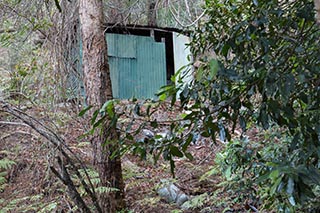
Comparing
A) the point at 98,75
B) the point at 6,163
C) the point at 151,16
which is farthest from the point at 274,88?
the point at 151,16

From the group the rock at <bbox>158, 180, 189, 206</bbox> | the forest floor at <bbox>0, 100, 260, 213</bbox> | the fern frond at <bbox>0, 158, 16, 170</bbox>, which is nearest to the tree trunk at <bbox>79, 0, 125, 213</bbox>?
the forest floor at <bbox>0, 100, 260, 213</bbox>

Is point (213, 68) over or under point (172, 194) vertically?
over

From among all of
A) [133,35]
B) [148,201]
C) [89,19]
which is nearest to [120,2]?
[133,35]

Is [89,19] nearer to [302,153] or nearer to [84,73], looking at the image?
[84,73]

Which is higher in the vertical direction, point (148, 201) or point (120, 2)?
point (120, 2)

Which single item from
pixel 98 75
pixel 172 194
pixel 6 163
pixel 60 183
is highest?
pixel 98 75

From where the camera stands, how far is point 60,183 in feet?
12.6

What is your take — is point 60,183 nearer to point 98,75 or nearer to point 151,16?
point 98,75

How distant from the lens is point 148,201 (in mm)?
4340

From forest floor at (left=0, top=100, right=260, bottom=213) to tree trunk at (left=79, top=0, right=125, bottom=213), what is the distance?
369 mm

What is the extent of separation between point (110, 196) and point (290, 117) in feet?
9.60

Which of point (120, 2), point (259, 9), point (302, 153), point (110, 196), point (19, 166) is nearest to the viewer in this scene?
point (302, 153)

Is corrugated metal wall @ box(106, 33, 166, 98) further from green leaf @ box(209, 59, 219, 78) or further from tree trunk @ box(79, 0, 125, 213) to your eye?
green leaf @ box(209, 59, 219, 78)

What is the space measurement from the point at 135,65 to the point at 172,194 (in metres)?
5.77
